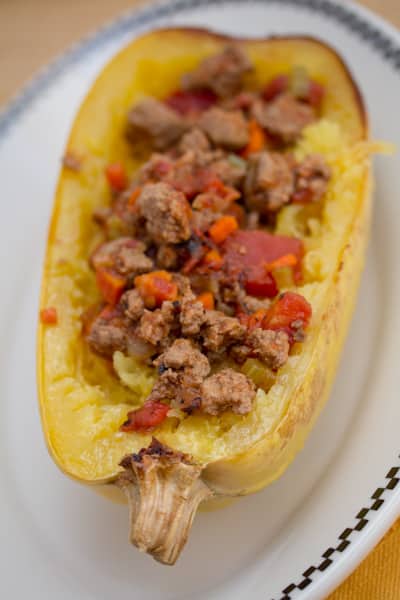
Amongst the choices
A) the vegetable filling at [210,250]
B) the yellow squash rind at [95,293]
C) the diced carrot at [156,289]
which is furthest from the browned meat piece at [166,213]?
the yellow squash rind at [95,293]

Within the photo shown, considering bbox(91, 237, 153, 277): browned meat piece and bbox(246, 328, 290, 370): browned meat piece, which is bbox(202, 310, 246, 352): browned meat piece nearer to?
bbox(246, 328, 290, 370): browned meat piece

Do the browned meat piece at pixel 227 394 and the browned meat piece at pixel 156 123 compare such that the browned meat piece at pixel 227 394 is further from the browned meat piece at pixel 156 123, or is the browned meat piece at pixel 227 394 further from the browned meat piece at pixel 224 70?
the browned meat piece at pixel 224 70

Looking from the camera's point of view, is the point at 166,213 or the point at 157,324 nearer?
the point at 157,324

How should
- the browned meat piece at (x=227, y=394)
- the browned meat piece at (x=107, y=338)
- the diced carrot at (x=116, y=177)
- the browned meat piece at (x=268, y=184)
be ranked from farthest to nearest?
the diced carrot at (x=116, y=177) < the browned meat piece at (x=268, y=184) < the browned meat piece at (x=107, y=338) < the browned meat piece at (x=227, y=394)

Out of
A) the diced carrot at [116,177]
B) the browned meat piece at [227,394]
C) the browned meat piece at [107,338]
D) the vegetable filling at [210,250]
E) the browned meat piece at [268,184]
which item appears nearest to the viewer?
the browned meat piece at [227,394]

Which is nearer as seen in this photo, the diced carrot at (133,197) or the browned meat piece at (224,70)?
the diced carrot at (133,197)

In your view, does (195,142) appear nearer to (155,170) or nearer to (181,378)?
(155,170)

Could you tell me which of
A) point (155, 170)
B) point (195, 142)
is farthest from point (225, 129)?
point (155, 170)

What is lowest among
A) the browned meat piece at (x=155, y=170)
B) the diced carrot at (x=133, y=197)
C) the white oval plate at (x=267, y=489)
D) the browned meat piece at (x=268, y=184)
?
the white oval plate at (x=267, y=489)
